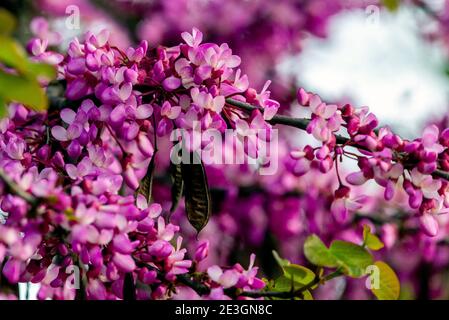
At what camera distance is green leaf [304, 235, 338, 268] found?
1.27 meters

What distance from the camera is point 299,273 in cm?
130

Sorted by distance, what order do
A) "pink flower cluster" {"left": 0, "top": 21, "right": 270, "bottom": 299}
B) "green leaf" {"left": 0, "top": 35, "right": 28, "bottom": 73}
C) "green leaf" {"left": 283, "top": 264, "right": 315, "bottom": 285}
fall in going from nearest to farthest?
"green leaf" {"left": 0, "top": 35, "right": 28, "bottom": 73}
"pink flower cluster" {"left": 0, "top": 21, "right": 270, "bottom": 299}
"green leaf" {"left": 283, "top": 264, "right": 315, "bottom": 285}

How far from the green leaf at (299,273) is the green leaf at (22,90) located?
22.0 inches

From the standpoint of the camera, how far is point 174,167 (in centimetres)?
137

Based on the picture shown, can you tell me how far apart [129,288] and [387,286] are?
0.42m

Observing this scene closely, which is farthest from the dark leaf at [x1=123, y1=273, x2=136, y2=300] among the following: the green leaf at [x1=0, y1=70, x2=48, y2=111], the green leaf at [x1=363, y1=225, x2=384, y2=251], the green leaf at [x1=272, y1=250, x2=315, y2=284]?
the green leaf at [x1=0, y1=70, x2=48, y2=111]

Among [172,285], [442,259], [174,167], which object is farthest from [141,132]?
[442,259]

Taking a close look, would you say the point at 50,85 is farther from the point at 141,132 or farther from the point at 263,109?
the point at 263,109

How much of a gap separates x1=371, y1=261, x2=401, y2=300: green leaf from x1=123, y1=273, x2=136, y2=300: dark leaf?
39cm

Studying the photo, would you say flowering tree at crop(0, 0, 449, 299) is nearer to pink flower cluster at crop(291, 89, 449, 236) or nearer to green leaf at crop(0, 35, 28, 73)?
pink flower cluster at crop(291, 89, 449, 236)

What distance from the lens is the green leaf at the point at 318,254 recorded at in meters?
1.27
